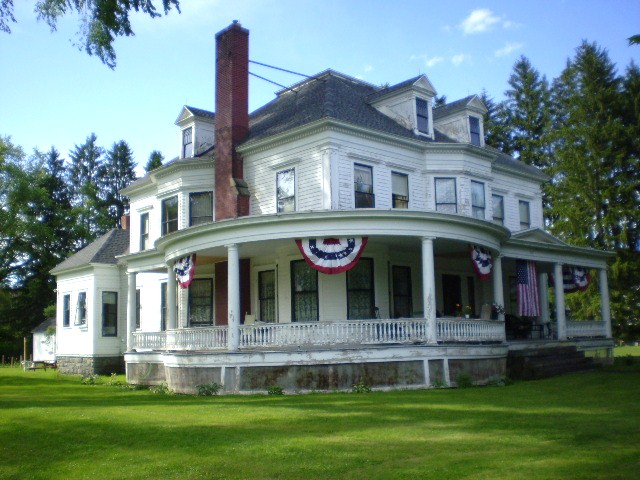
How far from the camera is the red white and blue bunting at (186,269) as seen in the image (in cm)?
2056

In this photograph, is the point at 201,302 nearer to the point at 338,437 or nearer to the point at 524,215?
the point at 524,215

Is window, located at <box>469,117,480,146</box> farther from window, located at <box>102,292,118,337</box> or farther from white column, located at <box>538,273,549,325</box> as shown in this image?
window, located at <box>102,292,118,337</box>

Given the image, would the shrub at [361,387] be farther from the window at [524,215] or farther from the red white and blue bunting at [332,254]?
the window at [524,215]

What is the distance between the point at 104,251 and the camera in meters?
33.2

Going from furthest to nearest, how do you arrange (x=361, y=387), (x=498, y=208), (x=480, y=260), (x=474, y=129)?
(x=498, y=208) < (x=474, y=129) < (x=480, y=260) < (x=361, y=387)

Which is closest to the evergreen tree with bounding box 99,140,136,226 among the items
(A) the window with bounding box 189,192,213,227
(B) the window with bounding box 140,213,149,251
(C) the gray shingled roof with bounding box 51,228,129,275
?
(C) the gray shingled roof with bounding box 51,228,129,275

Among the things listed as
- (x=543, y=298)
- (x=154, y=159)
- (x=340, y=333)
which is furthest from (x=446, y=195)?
(x=154, y=159)

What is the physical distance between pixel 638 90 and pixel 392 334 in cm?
3428

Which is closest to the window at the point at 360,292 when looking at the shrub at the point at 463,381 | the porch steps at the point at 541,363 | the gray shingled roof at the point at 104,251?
the shrub at the point at 463,381

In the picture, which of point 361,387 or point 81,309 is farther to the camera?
point 81,309

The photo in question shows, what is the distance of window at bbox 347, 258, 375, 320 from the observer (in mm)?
21656

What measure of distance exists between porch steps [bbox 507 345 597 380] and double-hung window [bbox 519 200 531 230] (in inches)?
291

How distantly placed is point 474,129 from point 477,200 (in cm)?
323

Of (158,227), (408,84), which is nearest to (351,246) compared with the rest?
(408,84)
